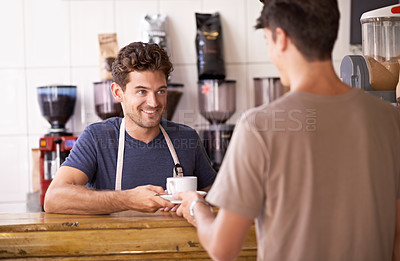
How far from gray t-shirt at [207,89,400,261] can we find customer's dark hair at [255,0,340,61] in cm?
9

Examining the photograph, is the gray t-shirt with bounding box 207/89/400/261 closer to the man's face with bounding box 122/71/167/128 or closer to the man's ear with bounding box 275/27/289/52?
the man's ear with bounding box 275/27/289/52

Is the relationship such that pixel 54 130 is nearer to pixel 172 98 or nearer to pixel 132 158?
pixel 172 98

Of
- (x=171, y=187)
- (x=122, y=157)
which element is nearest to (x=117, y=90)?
(x=122, y=157)

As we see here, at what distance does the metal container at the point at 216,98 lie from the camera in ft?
10.9

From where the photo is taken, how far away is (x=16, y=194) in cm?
361

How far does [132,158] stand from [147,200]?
53 centimetres

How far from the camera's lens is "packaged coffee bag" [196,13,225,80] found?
3.34 m

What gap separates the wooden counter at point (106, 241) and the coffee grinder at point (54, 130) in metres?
1.73

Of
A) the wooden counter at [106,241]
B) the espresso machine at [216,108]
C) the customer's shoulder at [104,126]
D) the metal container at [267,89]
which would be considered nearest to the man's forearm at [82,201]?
the wooden counter at [106,241]

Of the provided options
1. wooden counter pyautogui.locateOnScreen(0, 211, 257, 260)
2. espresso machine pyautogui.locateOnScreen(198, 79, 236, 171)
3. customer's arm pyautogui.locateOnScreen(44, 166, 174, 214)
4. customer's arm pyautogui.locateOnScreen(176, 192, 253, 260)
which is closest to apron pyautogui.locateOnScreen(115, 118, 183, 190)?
customer's arm pyautogui.locateOnScreen(44, 166, 174, 214)

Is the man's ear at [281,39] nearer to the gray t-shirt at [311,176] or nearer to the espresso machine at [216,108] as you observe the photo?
the gray t-shirt at [311,176]

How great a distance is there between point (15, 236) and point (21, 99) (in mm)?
2421

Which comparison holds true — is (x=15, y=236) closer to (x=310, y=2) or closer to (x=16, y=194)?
(x=310, y=2)

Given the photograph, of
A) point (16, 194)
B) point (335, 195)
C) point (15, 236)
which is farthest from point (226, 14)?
point (335, 195)
